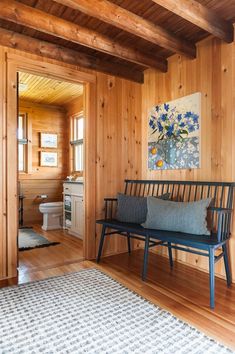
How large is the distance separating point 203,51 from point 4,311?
304cm

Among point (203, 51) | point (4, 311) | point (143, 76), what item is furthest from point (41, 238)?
point (203, 51)

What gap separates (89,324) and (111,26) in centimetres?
259

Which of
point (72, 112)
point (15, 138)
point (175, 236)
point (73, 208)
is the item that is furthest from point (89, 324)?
point (72, 112)

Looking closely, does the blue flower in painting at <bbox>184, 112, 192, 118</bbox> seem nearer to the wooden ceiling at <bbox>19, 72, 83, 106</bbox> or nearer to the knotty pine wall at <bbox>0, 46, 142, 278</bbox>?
the knotty pine wall at <bbox>0, 46, 142, 278</bbox>

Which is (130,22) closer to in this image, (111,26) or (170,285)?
(111,26)

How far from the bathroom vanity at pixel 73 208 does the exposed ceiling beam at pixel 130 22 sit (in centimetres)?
229

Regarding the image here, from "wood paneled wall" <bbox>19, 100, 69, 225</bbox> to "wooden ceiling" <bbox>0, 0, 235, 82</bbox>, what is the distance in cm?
269

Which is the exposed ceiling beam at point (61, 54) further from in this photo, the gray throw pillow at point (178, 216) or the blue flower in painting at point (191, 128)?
the gray throw pillow at point (178, 216)

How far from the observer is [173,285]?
226 centimetres

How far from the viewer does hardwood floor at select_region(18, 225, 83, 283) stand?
8.69 ft

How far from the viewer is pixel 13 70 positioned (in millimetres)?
2465

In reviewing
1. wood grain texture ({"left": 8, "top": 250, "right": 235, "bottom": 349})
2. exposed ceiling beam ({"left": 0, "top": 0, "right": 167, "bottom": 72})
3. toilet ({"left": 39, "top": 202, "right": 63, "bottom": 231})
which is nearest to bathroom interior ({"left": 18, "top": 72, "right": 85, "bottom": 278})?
toilet ({"left": 39, "top": 202, "right": 63, "bottom": 231})

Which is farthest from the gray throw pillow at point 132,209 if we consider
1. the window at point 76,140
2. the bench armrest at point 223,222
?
the window at point 76,140

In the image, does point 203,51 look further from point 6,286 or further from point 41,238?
point 41,238
